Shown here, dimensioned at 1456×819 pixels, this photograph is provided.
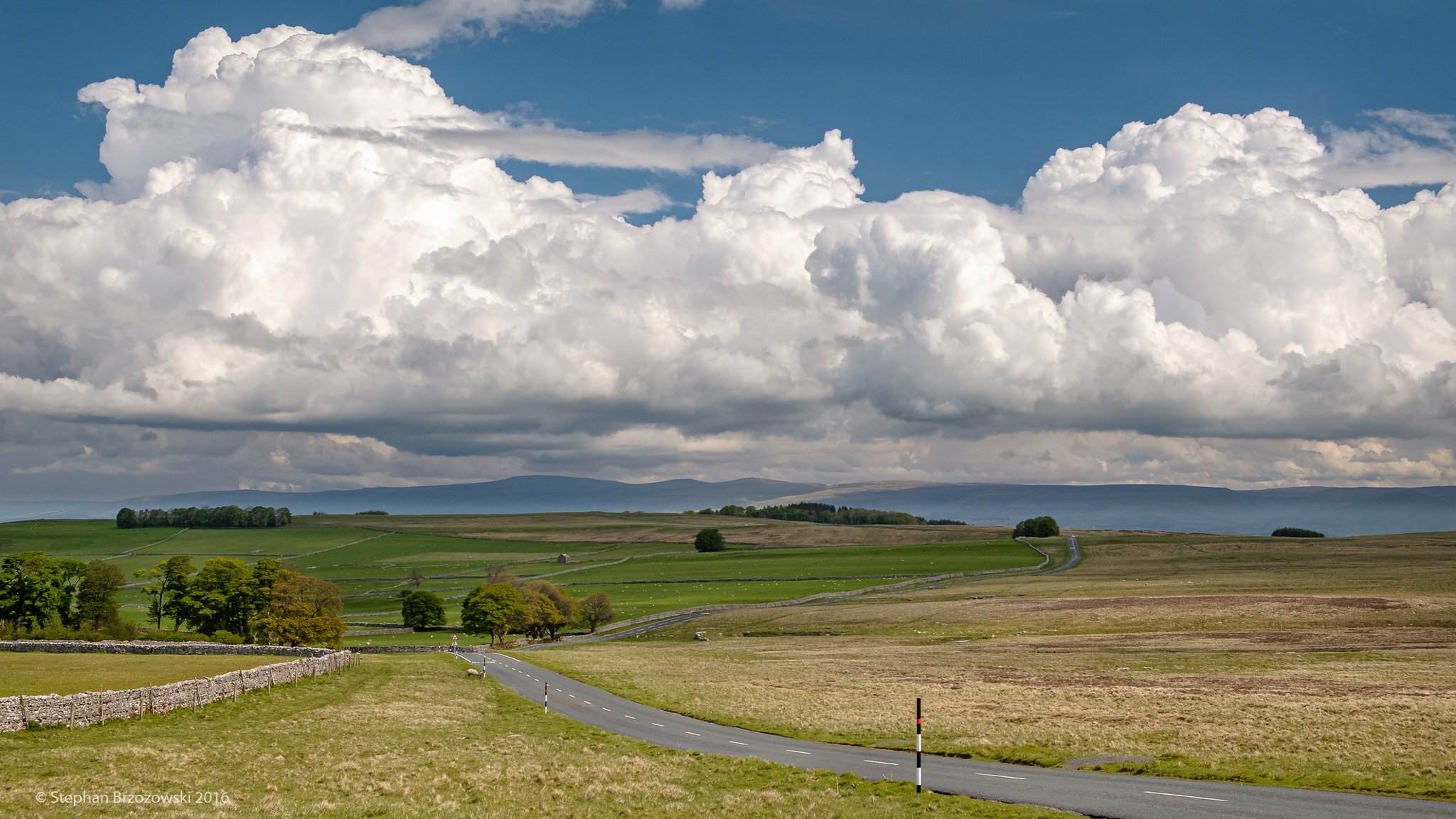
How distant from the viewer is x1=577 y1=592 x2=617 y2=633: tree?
132 m

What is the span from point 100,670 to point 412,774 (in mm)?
31716

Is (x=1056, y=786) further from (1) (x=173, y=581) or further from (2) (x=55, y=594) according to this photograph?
(2) (x=55, y=594)

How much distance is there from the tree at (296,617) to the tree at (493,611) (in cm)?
1929

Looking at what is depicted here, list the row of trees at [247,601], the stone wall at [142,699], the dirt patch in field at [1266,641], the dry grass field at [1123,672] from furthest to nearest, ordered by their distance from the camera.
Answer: the row of trees at [247,601] → the dirt patch in field at [1266,641] → the stone wall at [142,699] → the dry grass field at [1123,672]

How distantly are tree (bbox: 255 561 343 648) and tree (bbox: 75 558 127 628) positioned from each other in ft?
49.8

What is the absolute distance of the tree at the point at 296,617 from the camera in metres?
94.9

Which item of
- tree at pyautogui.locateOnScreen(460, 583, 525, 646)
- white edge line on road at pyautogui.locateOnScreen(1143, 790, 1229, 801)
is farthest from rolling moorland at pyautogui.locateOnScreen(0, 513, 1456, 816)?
tree at pyautogui.locateOnScreen(460, 583, 525, 646)

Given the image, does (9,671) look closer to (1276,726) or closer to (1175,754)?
(1175,754)

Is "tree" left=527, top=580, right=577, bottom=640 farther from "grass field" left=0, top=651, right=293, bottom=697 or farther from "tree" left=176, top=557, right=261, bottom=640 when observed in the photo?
"grass field" left=0, top=651, right=293, bottom=697

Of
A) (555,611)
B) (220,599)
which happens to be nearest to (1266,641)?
(555,611)

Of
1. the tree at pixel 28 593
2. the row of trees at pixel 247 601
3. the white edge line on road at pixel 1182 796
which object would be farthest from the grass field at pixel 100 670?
the tree at pixel 28 593

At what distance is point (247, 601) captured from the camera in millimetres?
104000

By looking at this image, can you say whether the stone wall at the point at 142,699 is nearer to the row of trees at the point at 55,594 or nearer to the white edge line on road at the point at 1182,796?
the white edge line on road at the point at 1182,796

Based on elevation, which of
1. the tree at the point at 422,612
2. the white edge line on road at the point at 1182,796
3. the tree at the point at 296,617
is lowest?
the tree at the point at 422,612
